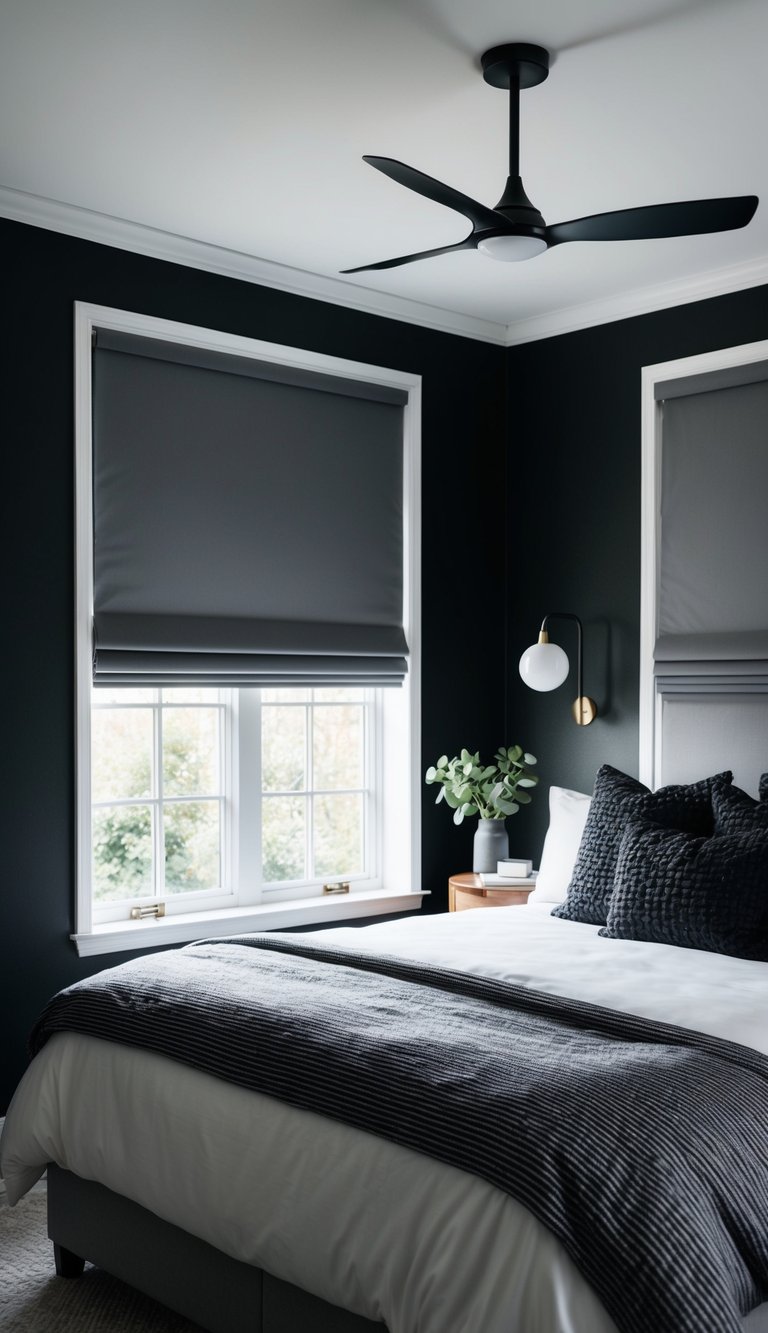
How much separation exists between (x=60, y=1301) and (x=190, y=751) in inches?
73.2

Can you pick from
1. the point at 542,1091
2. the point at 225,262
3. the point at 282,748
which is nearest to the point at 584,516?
the point at 282,748

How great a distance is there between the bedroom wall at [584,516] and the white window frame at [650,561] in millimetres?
50

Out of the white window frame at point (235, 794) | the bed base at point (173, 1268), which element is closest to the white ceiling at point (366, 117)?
the white window frame at point (235, 794)

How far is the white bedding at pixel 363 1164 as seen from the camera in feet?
6.38

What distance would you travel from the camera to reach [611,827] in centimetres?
375

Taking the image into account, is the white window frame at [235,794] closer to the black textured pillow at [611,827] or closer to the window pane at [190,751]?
the window pane at [190,751]

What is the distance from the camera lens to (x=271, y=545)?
437cm

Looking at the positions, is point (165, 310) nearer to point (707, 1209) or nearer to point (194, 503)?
point (194, 503)

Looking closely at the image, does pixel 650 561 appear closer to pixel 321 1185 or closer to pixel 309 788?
pixel 309 788

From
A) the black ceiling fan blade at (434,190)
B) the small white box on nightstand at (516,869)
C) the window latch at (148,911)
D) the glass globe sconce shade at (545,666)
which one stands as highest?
the black ceiling fan blade at (434,190)

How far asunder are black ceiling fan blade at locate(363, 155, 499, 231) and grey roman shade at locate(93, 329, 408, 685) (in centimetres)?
157

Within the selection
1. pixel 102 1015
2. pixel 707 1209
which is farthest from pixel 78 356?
pixel 707 1209

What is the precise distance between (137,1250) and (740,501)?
3.05 m

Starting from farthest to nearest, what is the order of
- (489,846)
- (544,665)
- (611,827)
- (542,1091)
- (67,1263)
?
(489,846), (544,665), (611,827), (67,1263), (542,1091)
